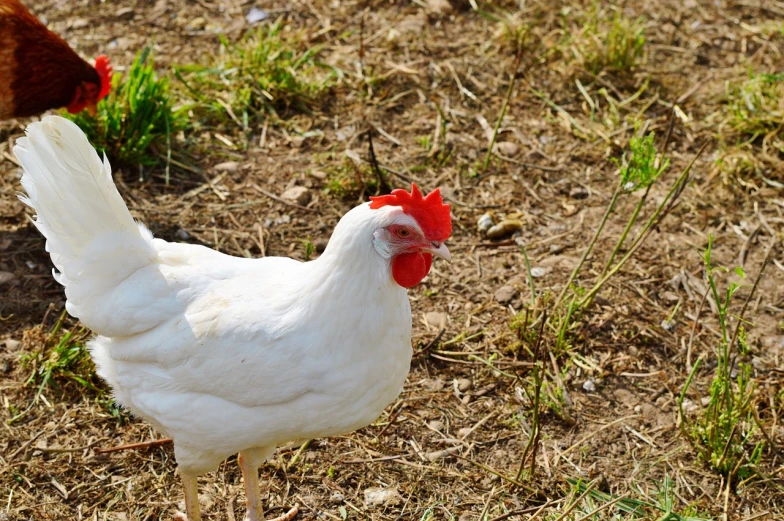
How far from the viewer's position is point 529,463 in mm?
3963

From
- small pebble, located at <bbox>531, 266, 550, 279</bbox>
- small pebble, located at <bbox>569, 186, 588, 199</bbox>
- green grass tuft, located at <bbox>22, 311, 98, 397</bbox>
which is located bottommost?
small pebble, located at <bbox>531, 266, 550, 279</bbox>

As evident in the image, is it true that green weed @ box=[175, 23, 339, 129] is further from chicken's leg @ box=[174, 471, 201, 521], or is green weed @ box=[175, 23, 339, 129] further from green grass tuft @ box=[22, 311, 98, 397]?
chicken's leg @ box=[174, 471, 201, 521]

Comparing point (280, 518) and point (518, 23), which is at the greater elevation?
point (518, 23)

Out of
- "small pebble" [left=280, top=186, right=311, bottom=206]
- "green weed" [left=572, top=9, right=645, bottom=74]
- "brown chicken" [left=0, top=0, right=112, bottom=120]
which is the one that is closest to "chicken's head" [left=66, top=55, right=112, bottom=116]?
"brown chicken" [left=0, top=0, right=112, bottom=120]

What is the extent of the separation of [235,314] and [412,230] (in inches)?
30.7

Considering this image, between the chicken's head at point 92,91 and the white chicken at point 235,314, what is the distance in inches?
88.6

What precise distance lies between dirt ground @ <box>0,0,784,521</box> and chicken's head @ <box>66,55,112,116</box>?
0.61m

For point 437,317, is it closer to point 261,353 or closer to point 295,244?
point 295,244

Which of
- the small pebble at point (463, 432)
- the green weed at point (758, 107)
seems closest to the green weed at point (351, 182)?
the small pebble at point (463, 432)

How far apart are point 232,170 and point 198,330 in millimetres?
2626

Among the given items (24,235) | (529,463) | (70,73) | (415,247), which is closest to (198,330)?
(415,247)

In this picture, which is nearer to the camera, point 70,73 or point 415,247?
point 415,247

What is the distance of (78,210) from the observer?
319 cm

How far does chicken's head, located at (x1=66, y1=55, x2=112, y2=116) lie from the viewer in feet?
17.4
